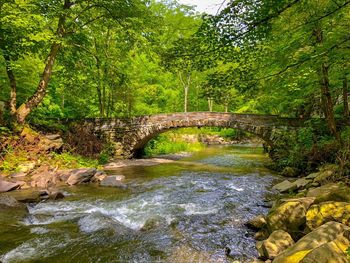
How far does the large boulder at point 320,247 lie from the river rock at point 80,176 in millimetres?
7387

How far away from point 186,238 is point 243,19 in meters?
3.64

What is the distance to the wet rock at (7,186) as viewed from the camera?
294 inches

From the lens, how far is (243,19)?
3.29m

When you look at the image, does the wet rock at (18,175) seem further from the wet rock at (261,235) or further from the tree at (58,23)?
the wet rock at (261,235)

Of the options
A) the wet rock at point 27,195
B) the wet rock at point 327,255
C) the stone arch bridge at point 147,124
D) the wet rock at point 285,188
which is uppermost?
the stone arch bridge at point 147,124

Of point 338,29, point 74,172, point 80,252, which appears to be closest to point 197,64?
point 338,29

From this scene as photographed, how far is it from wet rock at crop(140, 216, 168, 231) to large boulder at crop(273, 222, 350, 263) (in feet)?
8.51

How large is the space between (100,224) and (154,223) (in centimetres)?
107

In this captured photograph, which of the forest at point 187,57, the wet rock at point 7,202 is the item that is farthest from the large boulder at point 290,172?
the wet rock at point 7,202

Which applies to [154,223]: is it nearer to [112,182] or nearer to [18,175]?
[112,182]

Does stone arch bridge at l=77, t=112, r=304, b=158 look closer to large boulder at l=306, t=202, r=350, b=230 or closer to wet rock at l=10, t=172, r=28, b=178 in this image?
wet rock at l=10, t=172, r=28, b=178

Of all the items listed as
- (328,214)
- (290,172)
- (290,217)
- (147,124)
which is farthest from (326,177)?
(147,124)

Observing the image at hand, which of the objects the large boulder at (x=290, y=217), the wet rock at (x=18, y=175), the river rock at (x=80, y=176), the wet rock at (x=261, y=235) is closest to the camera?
the large boulder at (x=290, y=217)

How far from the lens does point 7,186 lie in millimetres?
7594
